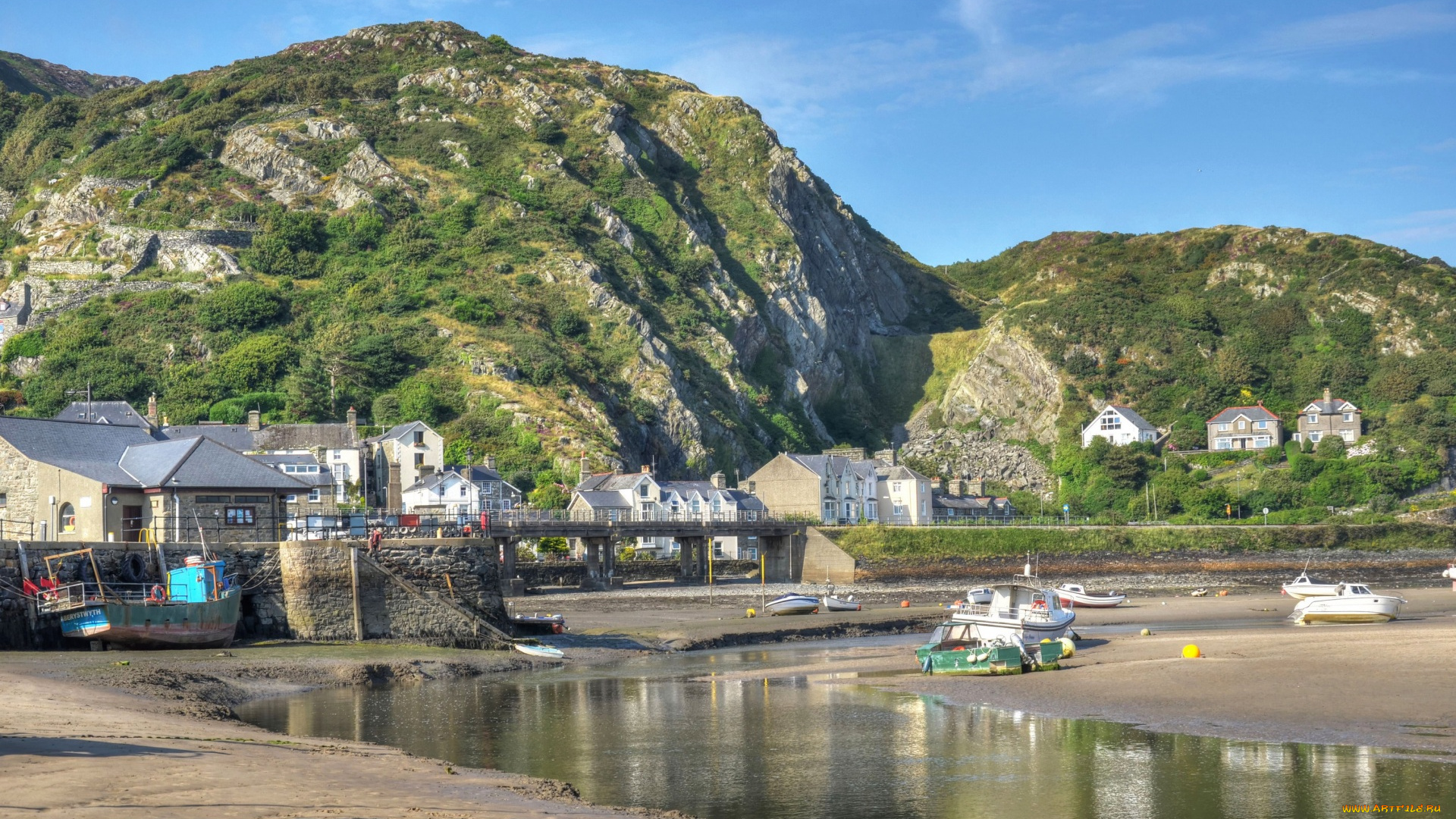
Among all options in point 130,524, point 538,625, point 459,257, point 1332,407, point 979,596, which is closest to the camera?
point 130,524

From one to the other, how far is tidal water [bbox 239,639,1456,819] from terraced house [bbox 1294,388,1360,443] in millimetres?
100426

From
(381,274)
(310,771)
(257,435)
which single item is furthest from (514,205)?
(310,771)

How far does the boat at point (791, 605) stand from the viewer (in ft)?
183

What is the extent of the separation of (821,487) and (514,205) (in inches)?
2023

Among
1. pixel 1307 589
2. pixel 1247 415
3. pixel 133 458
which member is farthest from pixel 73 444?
pixel 1247 415

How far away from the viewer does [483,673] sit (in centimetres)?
3356

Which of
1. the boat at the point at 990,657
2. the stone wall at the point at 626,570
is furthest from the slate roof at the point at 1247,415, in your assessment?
the boat at the point at 990,657

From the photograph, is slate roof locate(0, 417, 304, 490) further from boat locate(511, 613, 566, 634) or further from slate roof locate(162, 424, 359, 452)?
slate roof locate(162, 424, 359, 452)

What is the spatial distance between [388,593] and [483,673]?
496 centimetres

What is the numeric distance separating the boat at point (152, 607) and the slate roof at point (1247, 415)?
10386 cm

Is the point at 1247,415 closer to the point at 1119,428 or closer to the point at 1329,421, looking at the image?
the point at 1329,421

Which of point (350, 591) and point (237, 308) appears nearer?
point (350, 591)

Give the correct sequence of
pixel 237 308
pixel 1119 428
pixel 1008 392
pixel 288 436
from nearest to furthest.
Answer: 1. pixel 288 436
2. pixel 237 308
3. pixel 1119 428
4. pixel 1008 392

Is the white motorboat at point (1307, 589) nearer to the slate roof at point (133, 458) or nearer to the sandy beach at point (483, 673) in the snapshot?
the sandy beach at point (483, 673)
